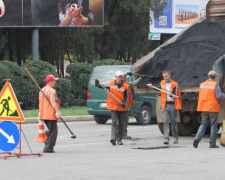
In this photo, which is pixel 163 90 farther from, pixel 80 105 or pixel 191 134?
pixel 80 105

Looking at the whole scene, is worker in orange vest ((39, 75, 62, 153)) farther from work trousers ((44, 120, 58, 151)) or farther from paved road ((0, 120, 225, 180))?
paved road ((0, 120, 225, 180))

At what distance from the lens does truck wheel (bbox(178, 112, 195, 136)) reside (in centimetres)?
1736

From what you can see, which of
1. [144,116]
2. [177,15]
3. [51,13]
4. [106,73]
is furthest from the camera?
[177,15]

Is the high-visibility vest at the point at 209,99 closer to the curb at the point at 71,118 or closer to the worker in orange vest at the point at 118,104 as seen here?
the worker in orange vest at the point at 118,104

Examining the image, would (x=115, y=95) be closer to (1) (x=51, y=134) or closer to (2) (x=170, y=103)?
(2) (x=170, y=103)

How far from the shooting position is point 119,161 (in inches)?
472

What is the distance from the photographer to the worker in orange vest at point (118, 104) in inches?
599

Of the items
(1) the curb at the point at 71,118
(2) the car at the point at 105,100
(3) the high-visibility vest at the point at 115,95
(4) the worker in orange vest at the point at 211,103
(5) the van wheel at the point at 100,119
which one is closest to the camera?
(4) the worker in orange vest at the point at 211,103

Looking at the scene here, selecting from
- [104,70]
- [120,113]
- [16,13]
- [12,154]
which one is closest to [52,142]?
[12,154]

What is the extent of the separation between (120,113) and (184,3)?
130 feet

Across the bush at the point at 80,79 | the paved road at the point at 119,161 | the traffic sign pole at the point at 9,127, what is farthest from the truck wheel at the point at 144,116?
the traffic sign pole at the point at 9,127

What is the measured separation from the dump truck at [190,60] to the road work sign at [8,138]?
5075 mm

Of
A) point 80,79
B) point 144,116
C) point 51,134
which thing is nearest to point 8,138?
point 51,134

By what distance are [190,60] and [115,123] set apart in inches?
114
